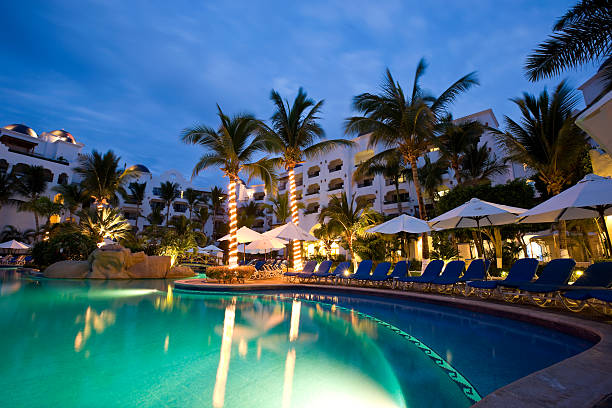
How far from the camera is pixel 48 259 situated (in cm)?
1986

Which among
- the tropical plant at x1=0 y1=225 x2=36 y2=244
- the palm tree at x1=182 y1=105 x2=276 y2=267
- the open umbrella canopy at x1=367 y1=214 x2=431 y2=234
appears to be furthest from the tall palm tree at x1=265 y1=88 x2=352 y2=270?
the tropical plant at x1=0 y1=225 x2=36 y2=244

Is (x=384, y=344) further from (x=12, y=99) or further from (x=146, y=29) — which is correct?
(x=12, y=99)

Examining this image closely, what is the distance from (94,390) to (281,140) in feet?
45.2

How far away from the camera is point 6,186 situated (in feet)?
105

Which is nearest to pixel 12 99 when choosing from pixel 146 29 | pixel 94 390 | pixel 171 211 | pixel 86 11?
pixel 146 29

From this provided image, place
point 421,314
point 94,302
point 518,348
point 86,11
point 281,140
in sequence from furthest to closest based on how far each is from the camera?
1. point 86,11
2. point 281,140
3. point 94,302
4. point 421,314
5. point 518,348

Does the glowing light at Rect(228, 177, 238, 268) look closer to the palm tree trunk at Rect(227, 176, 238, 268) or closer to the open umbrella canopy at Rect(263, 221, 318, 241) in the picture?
the palm tree trunk at Rect(227, 176, 238, 268)

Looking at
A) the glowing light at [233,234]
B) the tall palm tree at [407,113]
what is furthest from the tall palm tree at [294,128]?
the glowing light at [233,234]

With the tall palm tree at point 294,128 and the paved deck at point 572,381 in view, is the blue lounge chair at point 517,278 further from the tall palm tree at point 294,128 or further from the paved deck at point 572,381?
the tall palm tree at point 294,128

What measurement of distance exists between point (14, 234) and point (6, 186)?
5.42 meters

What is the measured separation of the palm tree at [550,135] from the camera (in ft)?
36.1

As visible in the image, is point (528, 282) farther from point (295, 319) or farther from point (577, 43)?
point (577, 43)

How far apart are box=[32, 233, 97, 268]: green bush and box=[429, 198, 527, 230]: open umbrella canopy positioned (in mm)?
21772

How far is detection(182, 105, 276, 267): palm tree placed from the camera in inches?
527
